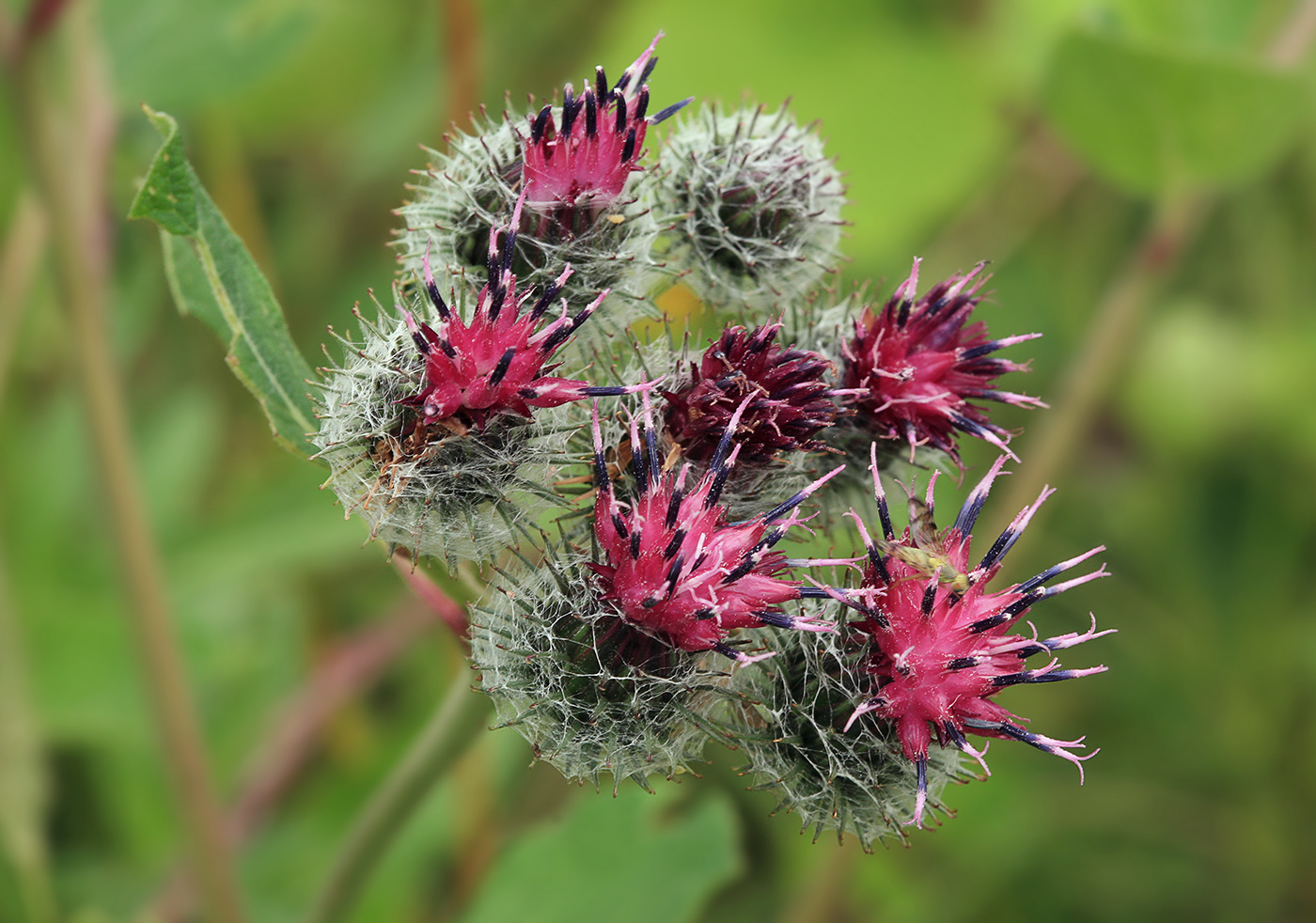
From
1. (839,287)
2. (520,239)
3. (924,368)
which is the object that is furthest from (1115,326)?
(520,239)

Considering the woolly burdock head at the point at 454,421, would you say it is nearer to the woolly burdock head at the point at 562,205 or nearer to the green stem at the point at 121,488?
the woolly burdock head at the point at 562,205

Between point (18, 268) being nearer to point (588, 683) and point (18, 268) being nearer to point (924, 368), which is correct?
point (588, 683)

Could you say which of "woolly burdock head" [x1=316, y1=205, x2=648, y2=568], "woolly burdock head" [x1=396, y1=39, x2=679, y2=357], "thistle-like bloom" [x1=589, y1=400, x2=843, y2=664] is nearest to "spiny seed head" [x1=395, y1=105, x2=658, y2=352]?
"woolly burdock head" [x1=396, y1=39, x2=679, y2=357]

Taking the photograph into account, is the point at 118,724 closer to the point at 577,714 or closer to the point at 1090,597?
the point at 577,714

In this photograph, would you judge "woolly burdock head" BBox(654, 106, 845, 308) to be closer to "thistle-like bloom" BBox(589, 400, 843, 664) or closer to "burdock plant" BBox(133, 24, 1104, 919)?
"burdock plant" BBox(133, 24, 1104, 919)

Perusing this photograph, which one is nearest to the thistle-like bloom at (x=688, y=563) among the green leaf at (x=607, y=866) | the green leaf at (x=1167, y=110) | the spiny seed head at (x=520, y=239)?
the spiny seed head at (x=520, y=239)

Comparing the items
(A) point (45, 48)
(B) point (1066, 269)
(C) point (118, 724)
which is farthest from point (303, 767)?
(B) point (1066, 269)
